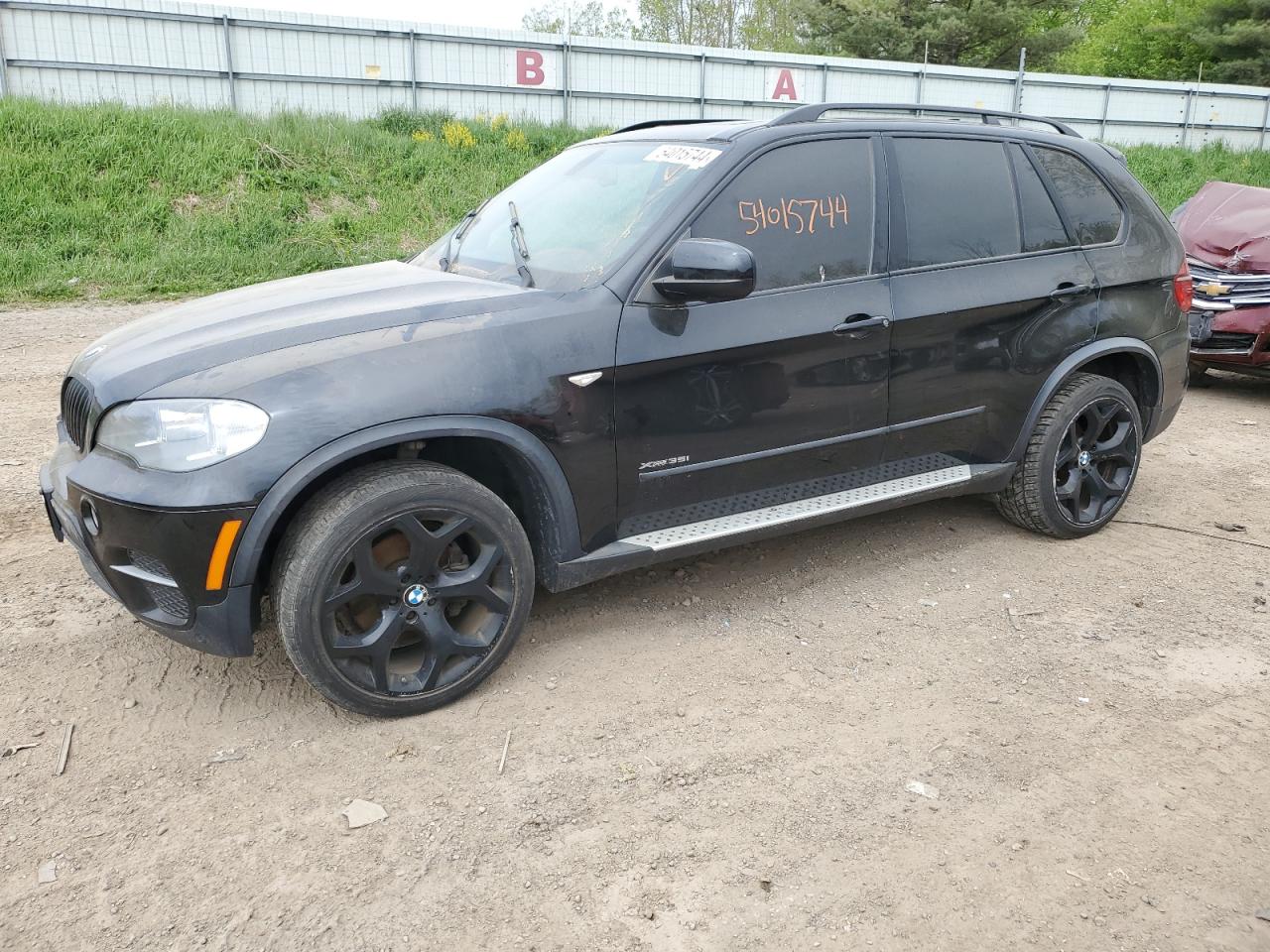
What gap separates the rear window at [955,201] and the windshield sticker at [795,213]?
335 millimetres

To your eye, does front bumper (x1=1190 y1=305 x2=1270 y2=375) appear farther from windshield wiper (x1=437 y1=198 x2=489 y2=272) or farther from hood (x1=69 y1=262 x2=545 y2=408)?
hood (x1=69 y1=262 x2=545 y2=408)

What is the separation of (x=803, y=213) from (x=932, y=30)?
91.9ft

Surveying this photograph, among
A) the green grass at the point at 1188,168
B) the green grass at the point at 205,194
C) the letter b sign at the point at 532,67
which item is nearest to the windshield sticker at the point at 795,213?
the green grass at the point at 205,194

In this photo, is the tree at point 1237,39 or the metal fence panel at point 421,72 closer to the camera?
the metal fence panel at point 421,72

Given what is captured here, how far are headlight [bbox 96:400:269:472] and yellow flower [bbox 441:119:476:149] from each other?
13.5 meters

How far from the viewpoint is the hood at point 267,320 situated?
9.93 ft

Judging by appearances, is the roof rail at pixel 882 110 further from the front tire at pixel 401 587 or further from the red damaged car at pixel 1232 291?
the red damaged car at pixel 1232 291

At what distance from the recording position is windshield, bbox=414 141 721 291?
3.54 m

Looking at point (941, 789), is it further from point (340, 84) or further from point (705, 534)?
point (340, 84)

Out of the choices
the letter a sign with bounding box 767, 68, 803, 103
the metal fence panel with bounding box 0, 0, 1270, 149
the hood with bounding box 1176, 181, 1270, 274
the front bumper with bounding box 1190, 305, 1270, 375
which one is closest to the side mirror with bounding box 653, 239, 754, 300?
the hood with bounding box 1176, 181, 1270, 274

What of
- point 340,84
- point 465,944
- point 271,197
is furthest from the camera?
point 340,84

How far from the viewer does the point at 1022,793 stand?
9.34ft

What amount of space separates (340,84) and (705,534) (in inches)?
576

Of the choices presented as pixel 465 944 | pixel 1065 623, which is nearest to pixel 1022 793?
pixel 1065 623
